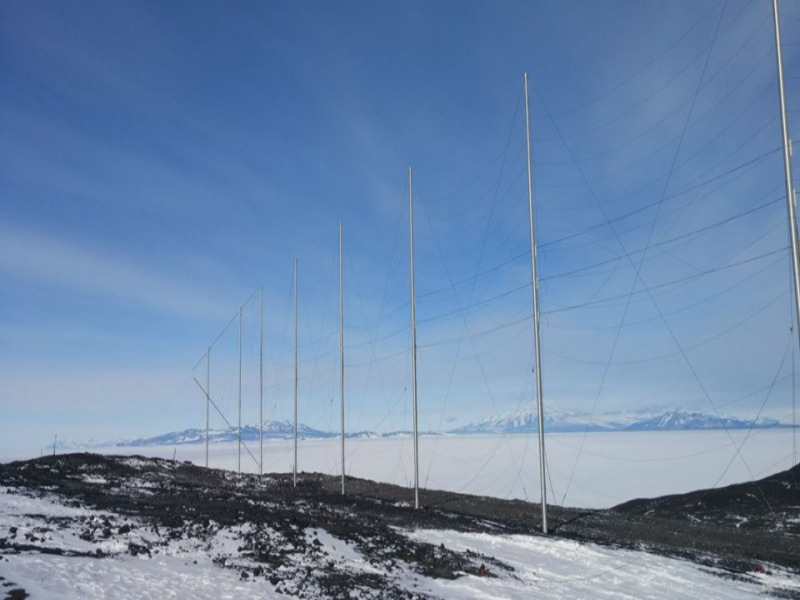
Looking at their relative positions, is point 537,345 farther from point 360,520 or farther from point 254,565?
point 254,565

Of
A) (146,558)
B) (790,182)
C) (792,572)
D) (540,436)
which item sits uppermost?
(790,182)

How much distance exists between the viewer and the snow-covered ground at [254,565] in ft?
48.4

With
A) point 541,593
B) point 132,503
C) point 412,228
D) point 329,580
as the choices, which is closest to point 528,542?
point 541,593

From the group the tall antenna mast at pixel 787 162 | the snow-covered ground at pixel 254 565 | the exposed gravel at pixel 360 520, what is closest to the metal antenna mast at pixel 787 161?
the tall antenna mast at pixel 787 162

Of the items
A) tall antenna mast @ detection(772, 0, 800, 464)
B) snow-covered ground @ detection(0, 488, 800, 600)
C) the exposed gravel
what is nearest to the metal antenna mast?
tall antenna mast @ detection(772, 0, 800, 464)

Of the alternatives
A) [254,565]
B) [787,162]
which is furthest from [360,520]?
[787,162]

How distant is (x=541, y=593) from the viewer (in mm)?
18844

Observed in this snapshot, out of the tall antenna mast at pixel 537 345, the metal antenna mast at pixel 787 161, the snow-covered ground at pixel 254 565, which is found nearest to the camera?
the snow-covered ground at pixel 254 565

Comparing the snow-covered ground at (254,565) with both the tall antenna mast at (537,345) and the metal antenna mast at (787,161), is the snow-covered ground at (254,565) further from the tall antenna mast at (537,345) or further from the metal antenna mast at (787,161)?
the metal antenna mast at (787,161)

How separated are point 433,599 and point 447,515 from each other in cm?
1965

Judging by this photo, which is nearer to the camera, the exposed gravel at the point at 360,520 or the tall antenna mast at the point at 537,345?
the exposed gravel at the point at 360,520

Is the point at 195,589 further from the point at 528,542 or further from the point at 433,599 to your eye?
the point at 528,542

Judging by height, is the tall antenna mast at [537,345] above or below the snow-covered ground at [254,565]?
above

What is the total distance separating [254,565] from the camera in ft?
59.4
